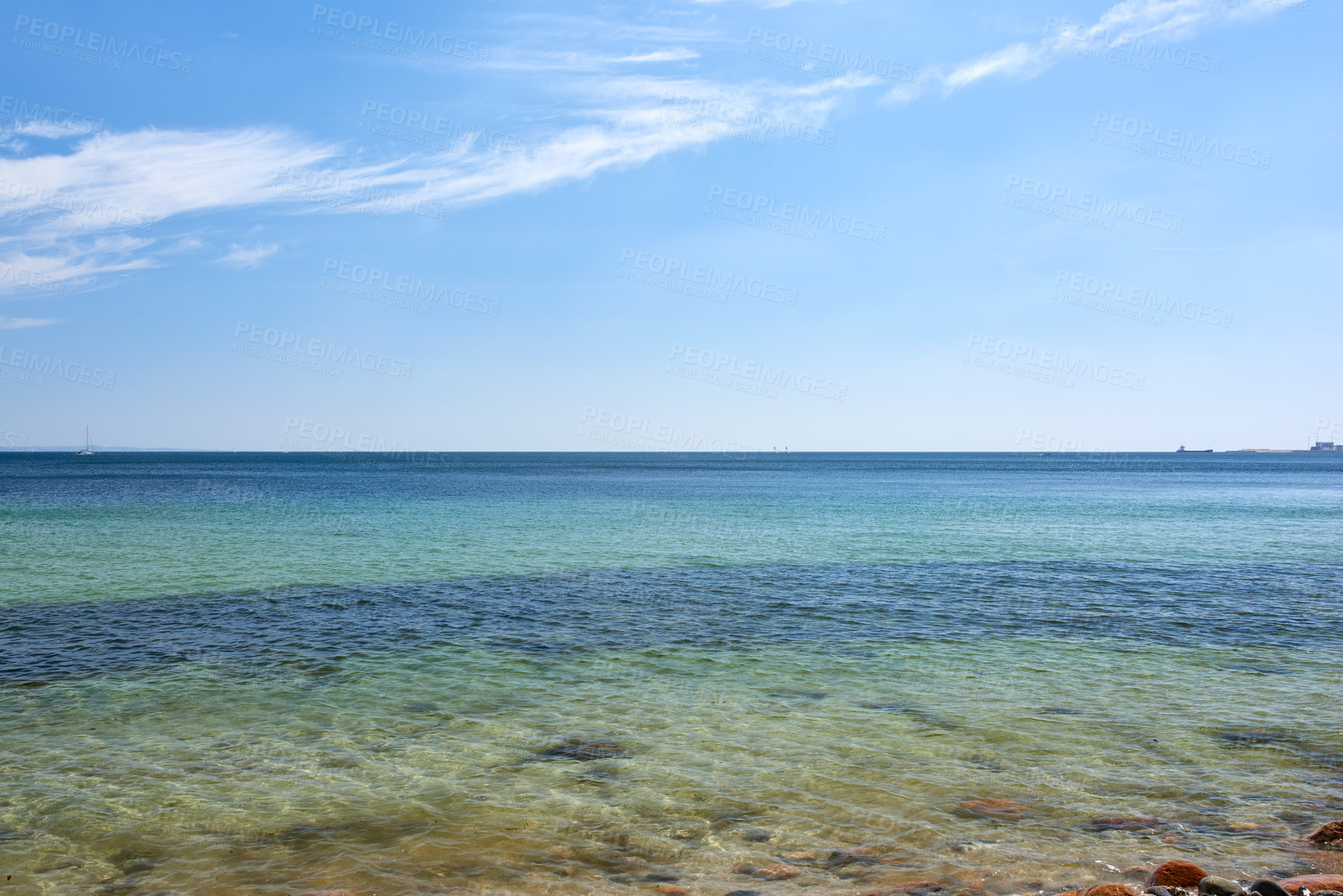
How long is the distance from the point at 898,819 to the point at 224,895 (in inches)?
227

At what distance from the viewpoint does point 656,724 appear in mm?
10008

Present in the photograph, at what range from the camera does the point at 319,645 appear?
14.3 meters

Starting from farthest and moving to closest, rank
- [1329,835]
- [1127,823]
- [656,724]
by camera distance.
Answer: [656,724] < [1127,823] < [1329,835]

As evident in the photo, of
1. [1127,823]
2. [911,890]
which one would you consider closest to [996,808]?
[1127,823]

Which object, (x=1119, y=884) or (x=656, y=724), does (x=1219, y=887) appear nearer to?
(x=1119, y=884)

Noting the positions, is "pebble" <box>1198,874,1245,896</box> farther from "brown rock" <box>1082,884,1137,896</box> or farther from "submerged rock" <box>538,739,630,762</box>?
"submerged rock" <box>538,739,630,762</box>

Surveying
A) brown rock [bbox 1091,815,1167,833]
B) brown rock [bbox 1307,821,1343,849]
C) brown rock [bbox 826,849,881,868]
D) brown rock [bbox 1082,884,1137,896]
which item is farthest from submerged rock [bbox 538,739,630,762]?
brown rock [bbox 1307,821,1343,849]

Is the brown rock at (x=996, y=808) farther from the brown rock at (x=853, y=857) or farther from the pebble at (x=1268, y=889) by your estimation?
the pebble at (x=1268, y=889)

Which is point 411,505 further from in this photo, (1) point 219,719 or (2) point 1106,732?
(2) point 1106,732

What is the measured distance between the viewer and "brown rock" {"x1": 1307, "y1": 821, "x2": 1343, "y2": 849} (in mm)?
6477

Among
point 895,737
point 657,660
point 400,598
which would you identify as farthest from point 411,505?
point 895,737

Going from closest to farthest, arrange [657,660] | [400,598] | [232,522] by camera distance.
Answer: [657,660], [400,598], [232,522]

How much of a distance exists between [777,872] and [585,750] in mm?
3340

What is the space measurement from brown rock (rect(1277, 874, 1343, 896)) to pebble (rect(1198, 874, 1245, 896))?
0.34 metres
